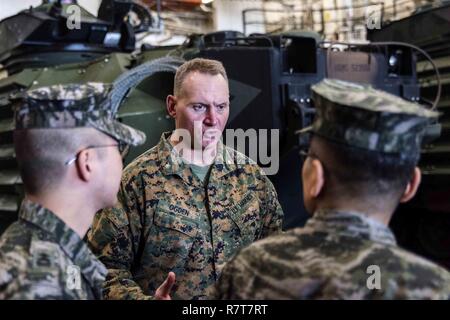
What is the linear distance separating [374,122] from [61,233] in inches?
35.2

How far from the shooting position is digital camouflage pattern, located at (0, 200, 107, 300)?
1.48 meters

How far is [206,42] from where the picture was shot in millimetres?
5141

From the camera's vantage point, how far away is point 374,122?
1417 millimetres

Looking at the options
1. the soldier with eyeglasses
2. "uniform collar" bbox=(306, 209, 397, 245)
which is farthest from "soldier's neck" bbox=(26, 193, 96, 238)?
"uniform collar" bbox=(306, 209, 397, 245)

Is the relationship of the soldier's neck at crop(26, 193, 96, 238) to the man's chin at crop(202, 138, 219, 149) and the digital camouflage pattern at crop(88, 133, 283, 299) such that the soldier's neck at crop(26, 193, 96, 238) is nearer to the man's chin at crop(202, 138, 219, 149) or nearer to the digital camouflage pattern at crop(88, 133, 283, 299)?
the digital camouflage pattern at crop(88, 133, 283, 299)

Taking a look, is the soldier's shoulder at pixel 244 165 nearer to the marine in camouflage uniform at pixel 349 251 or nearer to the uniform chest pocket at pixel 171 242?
the uniform chest pocket at pixel 171 242

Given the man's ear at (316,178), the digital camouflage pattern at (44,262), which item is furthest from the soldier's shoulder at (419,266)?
the digital camouflage pattern at (44,262)

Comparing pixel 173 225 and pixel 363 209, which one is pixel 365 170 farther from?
pixel 173 225

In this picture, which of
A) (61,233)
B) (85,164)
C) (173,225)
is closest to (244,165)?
(173,225)

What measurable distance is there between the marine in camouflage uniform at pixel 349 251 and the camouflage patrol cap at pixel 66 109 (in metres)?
0.60

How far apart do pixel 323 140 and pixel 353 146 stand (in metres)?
0.10

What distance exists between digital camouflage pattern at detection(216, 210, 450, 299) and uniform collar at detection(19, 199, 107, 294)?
41 centimetres

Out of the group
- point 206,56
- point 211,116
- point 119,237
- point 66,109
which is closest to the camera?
point 66,109

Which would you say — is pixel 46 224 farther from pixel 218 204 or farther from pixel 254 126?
pixel 254 126
